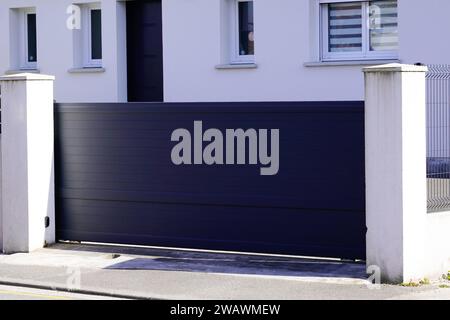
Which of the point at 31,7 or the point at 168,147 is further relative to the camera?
the point at 31,7

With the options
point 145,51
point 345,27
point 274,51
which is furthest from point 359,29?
point 145,51

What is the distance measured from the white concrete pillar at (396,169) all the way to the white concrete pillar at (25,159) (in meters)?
4.51

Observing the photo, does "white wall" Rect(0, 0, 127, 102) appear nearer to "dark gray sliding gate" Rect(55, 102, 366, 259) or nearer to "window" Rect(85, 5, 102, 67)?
"window" Rect(85, 5, 102, 67)

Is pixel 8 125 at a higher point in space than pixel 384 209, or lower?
higher

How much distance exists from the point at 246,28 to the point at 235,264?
23.5 ft

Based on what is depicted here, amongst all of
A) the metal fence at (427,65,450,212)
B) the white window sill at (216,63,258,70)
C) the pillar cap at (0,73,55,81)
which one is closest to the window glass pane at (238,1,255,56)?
the white window sill at (216,63,258,70)

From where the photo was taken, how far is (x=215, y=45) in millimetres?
17500

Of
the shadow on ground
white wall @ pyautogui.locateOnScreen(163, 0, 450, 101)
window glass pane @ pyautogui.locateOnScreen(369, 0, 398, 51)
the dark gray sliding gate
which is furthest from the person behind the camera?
window glass pane @ pyautogui.locateOnScreen(369, 0, 398, 51)

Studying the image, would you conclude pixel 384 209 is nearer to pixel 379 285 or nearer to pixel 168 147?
pixel 379 285

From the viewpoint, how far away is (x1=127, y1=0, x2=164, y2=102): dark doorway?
61.2ft

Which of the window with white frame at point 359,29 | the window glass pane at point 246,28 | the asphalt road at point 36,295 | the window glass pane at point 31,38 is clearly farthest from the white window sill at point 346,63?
the asphalt road at point 36,295
